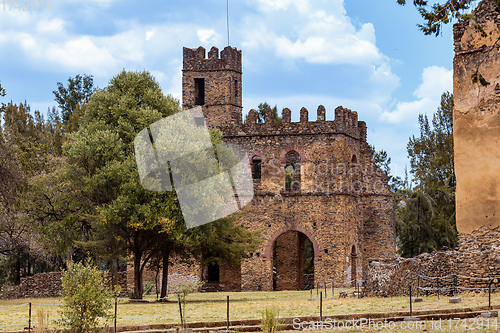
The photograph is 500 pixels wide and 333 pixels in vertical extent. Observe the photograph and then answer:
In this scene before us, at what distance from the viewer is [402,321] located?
15.0 metres

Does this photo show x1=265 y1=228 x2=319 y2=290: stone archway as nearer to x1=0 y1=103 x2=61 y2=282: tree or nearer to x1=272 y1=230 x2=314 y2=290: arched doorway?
x1=272 y1=230 x2=314 y2=290: arched doorway

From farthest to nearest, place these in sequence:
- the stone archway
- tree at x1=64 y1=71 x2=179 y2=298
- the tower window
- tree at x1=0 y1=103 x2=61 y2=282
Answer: the tower window, the stone archway, tree at x1=0 y1=103 x2=61 y2=282, tree at x1=64 y1=71 x2=179 y2=298

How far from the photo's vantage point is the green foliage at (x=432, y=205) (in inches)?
1585

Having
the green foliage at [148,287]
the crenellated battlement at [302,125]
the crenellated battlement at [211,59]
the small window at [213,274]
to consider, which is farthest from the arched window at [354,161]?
the green foliage at [148,287]

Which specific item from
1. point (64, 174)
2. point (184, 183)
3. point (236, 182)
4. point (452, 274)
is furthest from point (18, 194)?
point (452, 274)

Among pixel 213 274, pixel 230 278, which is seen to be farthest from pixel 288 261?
pixel 213 274

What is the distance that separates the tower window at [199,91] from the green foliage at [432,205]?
13.4 m

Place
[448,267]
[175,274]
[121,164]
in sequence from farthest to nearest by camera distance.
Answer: [175,274], [121,164], [448,267]

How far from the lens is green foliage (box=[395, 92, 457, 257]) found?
132 feet

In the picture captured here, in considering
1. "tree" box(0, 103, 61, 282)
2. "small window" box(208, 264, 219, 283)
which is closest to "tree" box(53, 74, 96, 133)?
"tree" box(0, 103, 61, 282)

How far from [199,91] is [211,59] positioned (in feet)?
5.86

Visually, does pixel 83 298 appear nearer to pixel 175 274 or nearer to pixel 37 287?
pixel 37 287

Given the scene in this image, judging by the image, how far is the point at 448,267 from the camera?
2050 cm

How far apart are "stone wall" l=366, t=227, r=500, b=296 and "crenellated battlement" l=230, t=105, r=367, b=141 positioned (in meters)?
12.1
